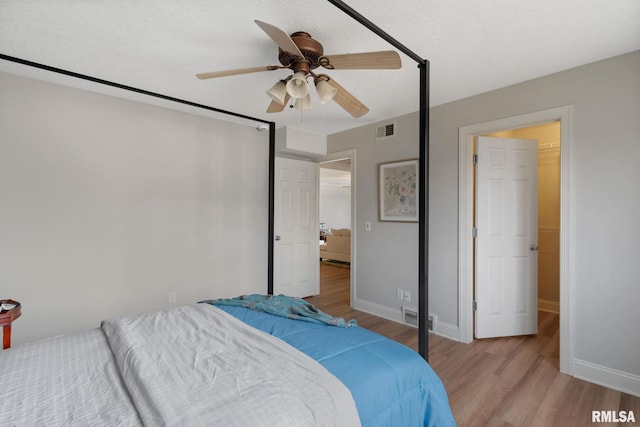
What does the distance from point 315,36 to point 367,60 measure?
514 mm

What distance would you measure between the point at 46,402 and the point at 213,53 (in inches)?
85.9

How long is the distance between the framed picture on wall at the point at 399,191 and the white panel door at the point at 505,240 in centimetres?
66

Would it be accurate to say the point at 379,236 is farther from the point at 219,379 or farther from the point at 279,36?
the point at 219,379

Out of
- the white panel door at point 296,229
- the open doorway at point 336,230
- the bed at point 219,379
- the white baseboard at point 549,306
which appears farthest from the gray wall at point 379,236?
the bed at point 219,379

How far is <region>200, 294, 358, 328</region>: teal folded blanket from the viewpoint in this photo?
1.69m

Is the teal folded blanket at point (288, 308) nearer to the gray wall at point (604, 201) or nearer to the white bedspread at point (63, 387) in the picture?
the white bedspread at point (63, 387)

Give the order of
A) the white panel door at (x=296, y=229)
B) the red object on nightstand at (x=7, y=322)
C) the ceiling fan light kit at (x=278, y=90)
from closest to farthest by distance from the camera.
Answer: the red object on nightstand at (x=7, y=322) < the ceiling fan light kit at (x=278, y=90) < the white panel door at (x=296, y=229)

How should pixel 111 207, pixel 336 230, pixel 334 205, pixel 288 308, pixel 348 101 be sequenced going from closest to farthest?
pixel 288 308 → pixel 348 101 → pixel 111 207 → pixel 336 230 → pixel 334 205

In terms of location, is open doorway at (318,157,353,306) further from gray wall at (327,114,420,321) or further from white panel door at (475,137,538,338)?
white panel door at (475,137,538,338)

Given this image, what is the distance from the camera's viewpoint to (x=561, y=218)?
2.38m

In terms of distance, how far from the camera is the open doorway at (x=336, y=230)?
205 inches

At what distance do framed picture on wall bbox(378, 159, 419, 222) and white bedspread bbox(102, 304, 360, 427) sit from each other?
7.98 feet

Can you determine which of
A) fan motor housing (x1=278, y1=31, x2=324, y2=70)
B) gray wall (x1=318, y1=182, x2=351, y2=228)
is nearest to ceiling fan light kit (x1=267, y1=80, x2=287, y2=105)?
fan motor housing (x1=278, y1=31, x2=324, y2=70)

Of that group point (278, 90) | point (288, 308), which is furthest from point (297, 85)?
point (288, 308)
